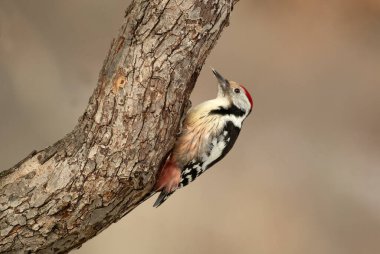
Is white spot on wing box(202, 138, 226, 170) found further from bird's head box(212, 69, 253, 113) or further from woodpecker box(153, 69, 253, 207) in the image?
bird's head box(212, 69, 253, 113)

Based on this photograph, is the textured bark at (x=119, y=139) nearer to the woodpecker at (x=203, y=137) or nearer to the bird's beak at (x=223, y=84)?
the woodpecker at (x=203, y=137)

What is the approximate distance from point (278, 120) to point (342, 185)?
615mm

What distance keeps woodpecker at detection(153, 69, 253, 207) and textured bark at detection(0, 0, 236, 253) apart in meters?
0.15

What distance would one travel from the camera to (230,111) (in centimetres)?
256

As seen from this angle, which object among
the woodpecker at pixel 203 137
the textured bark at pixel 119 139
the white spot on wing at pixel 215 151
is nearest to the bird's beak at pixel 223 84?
the woodpecker at pixel 203 137

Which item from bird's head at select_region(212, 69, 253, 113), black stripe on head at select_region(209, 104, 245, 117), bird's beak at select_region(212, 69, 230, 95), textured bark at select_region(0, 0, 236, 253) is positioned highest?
bird's beak at select_region(212, 69, 230, 95)

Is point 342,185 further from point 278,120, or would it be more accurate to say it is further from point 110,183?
point 110,183

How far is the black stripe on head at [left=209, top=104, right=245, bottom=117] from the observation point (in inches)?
99.5

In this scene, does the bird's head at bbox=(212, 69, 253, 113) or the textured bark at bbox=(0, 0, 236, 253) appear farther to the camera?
the bird's head at bbox=(212, 69, 253, 113)

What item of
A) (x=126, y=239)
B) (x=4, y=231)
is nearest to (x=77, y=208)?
(x=4, y=231)

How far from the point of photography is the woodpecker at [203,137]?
2.37 m

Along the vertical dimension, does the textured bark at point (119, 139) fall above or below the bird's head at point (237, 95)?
below

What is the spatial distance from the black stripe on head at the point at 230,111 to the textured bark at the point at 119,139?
386 mm

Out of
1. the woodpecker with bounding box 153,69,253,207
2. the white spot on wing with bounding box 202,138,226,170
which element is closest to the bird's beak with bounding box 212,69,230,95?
the woodpecker with bounding box 153,69,253,207
